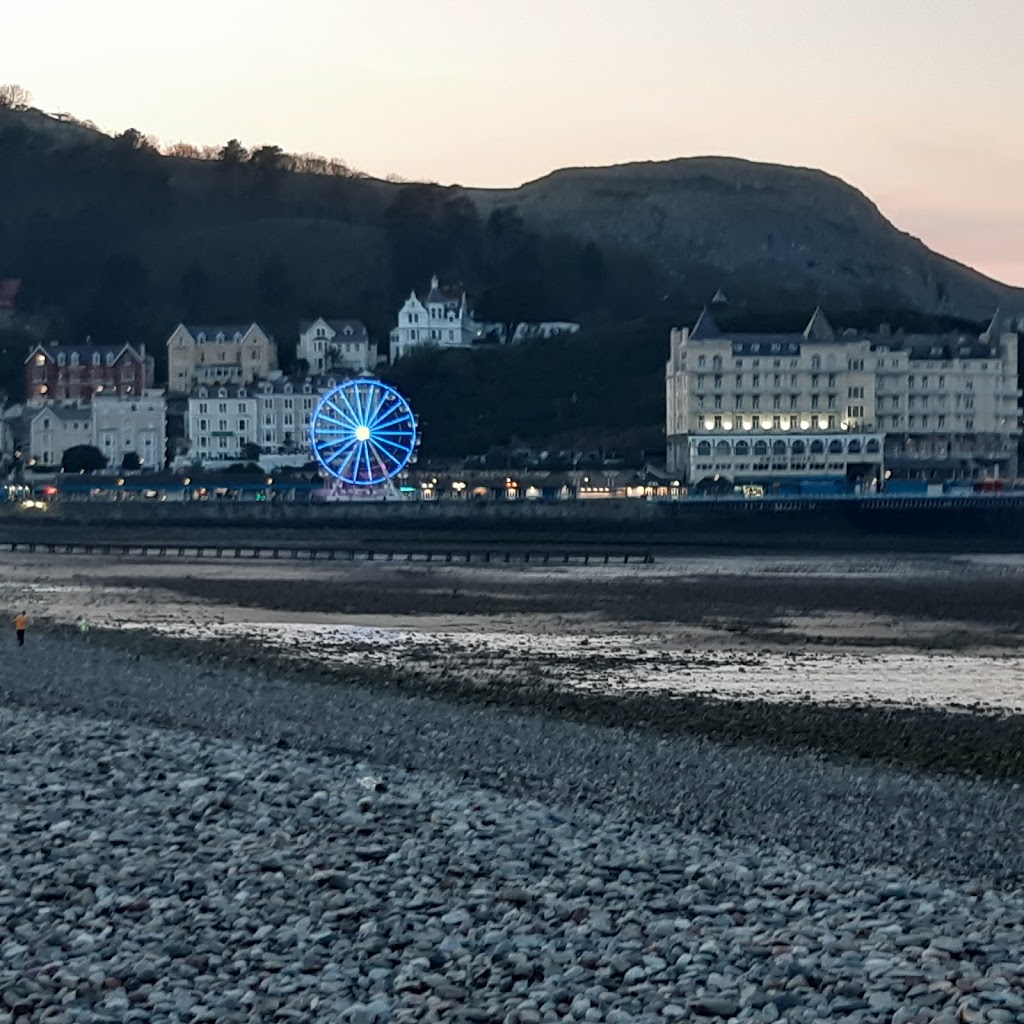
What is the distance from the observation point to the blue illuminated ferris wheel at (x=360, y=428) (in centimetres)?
7144

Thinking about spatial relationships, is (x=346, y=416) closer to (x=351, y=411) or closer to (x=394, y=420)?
(x=351, y=411)

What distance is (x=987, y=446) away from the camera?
9231cm

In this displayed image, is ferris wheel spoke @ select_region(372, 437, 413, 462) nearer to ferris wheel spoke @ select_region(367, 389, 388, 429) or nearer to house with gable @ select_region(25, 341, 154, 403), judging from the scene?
ferris wheel spoke @ select_region(367, 389, 388, 429)

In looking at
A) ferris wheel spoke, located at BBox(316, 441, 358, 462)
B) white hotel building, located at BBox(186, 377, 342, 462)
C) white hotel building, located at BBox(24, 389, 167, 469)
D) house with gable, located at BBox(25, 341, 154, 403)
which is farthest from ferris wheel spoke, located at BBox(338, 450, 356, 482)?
house with gable, located at BBox(25, 341, 154, 403)

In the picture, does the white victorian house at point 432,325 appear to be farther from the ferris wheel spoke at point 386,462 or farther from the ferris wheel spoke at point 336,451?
the ferris wheel spoke at point 336,451

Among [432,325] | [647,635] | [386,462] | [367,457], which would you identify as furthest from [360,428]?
[432,325]

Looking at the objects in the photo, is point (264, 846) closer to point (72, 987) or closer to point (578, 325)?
point (72, 987)

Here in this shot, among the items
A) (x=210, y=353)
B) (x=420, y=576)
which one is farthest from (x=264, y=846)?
(x=210, y=353)

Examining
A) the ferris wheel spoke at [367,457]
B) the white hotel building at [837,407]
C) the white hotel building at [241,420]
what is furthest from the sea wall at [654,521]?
the white hotel building at [241,420]

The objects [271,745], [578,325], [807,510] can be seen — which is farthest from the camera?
[578,325]

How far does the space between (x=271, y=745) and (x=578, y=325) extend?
4196 inches

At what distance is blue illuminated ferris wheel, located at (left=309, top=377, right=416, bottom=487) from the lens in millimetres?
71438

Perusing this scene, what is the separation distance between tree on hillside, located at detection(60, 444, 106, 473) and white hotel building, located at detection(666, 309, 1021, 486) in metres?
30.6

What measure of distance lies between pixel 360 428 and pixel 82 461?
27140 mm
